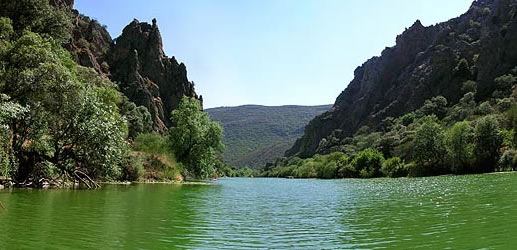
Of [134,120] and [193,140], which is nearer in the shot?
[193,140]

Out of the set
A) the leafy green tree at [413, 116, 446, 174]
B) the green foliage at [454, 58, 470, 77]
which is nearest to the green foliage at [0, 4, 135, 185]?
the leafy green tree at [413, 116, 446, 174]

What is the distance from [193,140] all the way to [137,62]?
8993 centimetres

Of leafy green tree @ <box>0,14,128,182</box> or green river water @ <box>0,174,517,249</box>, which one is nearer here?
green river water @ <box>0,174,517,249</box>

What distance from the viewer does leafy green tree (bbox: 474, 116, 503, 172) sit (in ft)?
296

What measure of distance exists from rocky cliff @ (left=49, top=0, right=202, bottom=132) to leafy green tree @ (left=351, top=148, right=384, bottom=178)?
67.7 m

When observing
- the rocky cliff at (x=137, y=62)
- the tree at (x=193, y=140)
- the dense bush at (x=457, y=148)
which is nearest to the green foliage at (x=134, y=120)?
the rocky cliff at (x=137, y=62)

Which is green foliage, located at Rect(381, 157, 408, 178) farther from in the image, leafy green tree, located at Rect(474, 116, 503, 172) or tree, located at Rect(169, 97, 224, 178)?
tree, located at Rect(169, 97, 224, 178)

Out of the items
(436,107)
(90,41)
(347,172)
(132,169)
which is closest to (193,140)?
(132,169)

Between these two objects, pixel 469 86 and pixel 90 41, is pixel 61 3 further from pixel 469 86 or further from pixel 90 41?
pixel 469 86

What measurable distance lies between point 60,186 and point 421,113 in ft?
593

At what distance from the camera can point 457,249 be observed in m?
12.1

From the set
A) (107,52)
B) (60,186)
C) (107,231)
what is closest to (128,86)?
(107,52)

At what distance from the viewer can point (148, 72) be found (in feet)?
537

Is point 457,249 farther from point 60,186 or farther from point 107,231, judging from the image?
point 60,186
